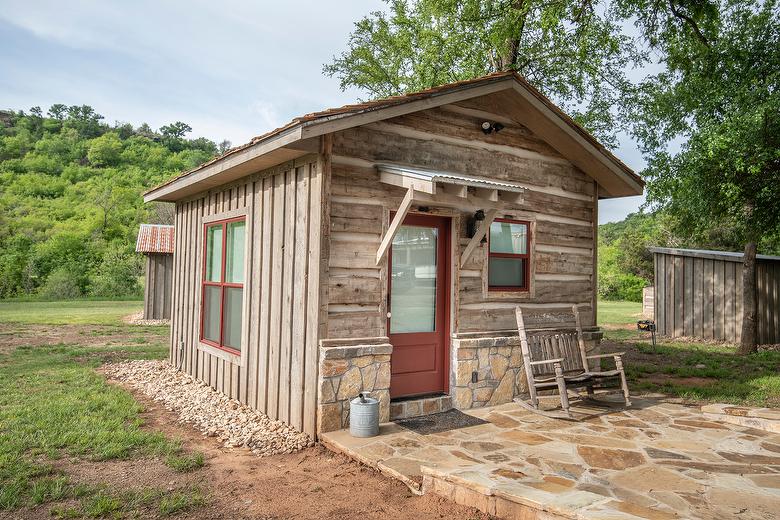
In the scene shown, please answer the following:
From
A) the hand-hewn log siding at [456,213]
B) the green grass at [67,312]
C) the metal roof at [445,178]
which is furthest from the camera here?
the green grass at [67,312]

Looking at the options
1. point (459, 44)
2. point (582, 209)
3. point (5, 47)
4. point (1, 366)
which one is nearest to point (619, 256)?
point (459, 44)

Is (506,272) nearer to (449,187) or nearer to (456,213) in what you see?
(456,213)

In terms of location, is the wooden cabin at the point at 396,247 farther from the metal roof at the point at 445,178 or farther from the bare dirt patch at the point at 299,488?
the bare dirt patch at the point at 299,488

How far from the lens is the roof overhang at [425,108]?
500 cm

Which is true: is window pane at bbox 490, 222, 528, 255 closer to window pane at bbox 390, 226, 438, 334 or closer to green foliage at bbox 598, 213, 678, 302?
window pane at bbox 390, 226, 438, 334

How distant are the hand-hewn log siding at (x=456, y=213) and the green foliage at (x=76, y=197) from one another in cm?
2202

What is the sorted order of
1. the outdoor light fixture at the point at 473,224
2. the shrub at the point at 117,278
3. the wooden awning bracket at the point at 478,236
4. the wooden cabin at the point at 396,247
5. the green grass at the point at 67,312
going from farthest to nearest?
the shrub at the point at 117,278 → the green grass at the point at 67,312 → the outdoor light fixture at the point at 473,224 → the wooden awning bracket at the point at 478,236 → the wooden cabin at the point at 396,247

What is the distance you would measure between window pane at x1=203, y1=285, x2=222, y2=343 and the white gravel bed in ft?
2.39

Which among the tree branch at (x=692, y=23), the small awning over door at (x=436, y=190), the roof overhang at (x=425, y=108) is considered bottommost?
the small awning over door at (x=436, y=190)

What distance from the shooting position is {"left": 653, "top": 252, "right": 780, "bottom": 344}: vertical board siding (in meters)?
12.8

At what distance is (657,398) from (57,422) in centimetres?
716

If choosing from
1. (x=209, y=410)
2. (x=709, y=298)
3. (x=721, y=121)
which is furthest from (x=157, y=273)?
(x=709, y=298)

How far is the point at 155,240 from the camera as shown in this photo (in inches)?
622

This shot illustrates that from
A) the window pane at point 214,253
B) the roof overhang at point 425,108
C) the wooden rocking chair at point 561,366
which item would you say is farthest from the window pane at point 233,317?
the wooden rocking chair at point 561,366
